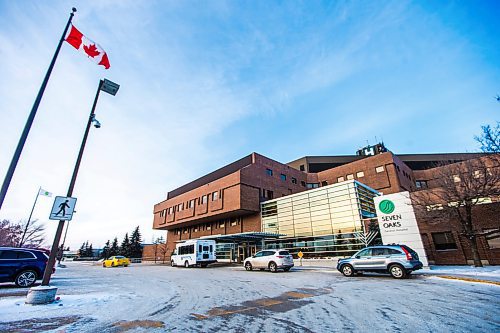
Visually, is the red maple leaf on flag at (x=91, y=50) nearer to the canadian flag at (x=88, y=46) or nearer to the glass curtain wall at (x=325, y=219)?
the canadian flag at (x=88, y=46)

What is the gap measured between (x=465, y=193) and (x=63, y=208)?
2105 cm

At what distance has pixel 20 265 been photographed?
10039 millimetres

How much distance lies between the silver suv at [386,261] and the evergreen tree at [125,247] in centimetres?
6010

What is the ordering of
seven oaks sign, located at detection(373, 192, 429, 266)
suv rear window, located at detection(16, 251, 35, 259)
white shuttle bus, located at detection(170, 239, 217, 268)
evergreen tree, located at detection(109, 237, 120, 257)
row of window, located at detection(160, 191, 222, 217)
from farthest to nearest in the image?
evergreen tree, located at detection(109, 237, 120, 257) → row of window, located at detection(160, 191, 222, 217) → white shuttle bus, located at detection(170, 239, 217, 268) → seven oaks sign, located at detection(373, 192, 429, 266) → suv rear window, located at detection(16, 251, 35, 259)

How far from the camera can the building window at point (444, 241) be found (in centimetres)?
1834

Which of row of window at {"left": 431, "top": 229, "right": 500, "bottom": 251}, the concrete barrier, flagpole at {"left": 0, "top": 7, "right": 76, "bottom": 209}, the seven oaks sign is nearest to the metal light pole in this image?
the concrete barrier

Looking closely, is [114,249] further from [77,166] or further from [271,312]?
[271,312]

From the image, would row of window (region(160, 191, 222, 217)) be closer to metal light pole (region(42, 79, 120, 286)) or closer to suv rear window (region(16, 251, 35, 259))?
suv rear window (region(16, 251, 35, 259))

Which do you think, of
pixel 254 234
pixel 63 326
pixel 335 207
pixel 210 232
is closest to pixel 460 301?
pixel 63 326

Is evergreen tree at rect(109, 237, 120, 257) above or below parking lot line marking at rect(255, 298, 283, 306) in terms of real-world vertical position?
above

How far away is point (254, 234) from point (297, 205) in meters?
6.07

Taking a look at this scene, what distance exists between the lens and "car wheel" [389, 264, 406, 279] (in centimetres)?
1109

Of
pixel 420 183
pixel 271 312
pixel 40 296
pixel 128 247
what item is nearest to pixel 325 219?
pixel 271 312

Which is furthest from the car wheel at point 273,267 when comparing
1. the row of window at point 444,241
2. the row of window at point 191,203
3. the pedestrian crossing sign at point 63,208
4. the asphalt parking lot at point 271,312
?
the row of window at point 191,203
